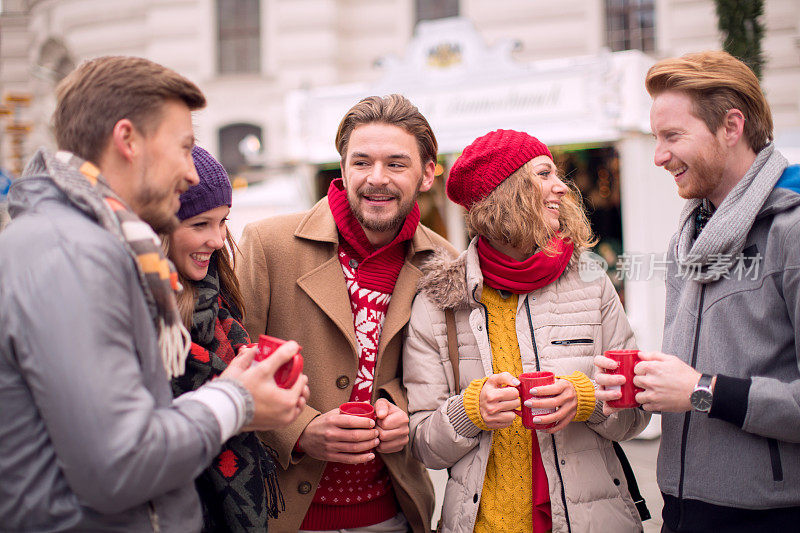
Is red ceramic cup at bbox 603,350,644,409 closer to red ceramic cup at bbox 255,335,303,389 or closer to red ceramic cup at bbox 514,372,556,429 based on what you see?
red ceramic cup at bbox 514,372,556,429

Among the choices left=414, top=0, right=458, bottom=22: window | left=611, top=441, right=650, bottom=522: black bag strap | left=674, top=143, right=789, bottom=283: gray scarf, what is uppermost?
left=414, top=0, right=458, bottom=22: window

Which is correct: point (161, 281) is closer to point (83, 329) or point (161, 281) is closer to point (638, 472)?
point (83, 329)

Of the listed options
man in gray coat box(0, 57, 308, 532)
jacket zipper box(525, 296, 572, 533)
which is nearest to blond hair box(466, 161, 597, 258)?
jacket zipper box(525, 296, 572, 533)

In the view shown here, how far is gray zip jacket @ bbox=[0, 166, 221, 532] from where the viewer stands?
4.27ft

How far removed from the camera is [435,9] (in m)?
12.8

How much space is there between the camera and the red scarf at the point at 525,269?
2.50 meters

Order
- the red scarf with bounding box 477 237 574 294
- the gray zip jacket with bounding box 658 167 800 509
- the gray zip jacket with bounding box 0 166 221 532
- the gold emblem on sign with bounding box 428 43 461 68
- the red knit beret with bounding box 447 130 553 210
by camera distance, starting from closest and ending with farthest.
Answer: the gray zip jacket with bounding box 0 166 221 532 < the gray zip jacket with bounding box 658 167 800 509 < the red scarf with bounding box 477 237 574 294 < the red knit beret with bounding box 447 130 553 210 < the gold emblem on sign with bounding box 428 43 461 68

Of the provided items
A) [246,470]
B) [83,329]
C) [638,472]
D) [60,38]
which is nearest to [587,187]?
[638,472]

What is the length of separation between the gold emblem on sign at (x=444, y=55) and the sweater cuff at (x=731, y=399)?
6.98 metres

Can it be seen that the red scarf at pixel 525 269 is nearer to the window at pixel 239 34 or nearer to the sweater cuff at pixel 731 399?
the sweater cuff at pixel 731 399

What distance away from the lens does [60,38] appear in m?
15.3

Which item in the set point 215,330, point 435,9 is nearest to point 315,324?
point 215,330

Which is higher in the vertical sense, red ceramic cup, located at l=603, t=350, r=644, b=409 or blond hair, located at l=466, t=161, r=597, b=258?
blond hair, located at l=466, t=161, r=597, b=258

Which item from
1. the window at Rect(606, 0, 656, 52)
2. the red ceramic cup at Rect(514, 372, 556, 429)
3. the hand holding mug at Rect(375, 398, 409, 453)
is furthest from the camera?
the window at Rect(606, 0, 656, 52)
